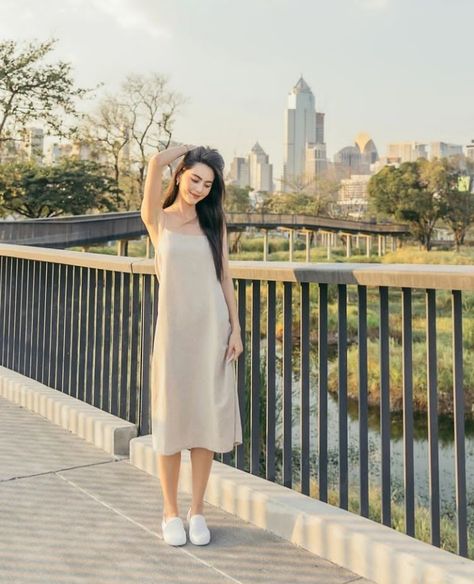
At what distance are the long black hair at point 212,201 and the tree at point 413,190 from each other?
67732 millimetres

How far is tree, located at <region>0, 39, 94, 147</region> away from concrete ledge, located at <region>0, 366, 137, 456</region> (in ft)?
94.8

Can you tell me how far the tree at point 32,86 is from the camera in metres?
30.9

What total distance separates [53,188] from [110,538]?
1481 inches

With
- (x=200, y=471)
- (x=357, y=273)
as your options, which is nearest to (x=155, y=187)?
(x=357, y=273)

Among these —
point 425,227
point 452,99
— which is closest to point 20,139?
point 425,227

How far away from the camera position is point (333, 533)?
256cm

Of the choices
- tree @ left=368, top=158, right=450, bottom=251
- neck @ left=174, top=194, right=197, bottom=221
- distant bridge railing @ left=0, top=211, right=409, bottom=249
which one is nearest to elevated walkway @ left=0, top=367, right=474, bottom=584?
neck @ left=174, top=194, right=197, bottom=221

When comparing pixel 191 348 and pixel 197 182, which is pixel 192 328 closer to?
pixel 191 348

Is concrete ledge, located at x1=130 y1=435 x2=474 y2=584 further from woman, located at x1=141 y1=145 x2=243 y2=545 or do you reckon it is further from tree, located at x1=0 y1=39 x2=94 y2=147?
tree, located at x1=0 y1=39 x2=94 y2=147

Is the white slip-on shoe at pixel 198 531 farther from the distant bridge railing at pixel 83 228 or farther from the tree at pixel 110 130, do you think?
the tree at pixel 110 130

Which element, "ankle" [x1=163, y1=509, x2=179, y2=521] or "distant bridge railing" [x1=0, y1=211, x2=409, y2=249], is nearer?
"ankle" [x1=163, y1=509, x2=179, y2=521]

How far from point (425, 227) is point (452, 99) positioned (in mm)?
57096

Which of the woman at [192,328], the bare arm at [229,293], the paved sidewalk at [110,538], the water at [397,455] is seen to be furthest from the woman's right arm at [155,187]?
the water at [397,455]

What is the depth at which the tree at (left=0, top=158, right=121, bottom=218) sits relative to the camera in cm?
3631
